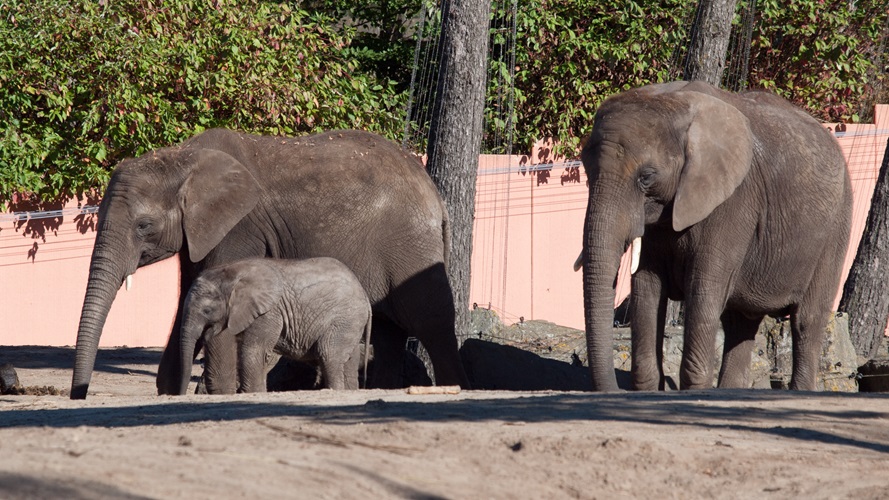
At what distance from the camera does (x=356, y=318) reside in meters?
10.1

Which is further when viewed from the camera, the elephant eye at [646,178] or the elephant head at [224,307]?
the elephant head at [224,307]

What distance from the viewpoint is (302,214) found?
10.5m

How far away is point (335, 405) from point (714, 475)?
2411 mm

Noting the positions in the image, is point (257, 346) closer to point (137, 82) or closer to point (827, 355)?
point (827, 355)

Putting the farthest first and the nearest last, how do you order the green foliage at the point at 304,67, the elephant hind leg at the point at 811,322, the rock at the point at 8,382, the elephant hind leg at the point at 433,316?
the green foliage at the point at 304,67 < the elephant hind leg at the point at 811,322 < the elephant hind leg at the point at 433,316 < the rock at the point at 8,382

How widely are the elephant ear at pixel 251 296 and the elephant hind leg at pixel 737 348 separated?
3921 mm

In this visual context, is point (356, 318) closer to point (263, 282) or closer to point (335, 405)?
point (263, 282)

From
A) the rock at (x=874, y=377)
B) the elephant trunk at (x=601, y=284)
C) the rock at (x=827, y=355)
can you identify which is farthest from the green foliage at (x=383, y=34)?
the elephant trunk at (x=601, y=284)

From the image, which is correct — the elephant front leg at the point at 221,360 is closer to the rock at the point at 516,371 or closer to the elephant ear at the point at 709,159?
the rock at the point at 516,371

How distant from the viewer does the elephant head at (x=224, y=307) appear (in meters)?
9.62

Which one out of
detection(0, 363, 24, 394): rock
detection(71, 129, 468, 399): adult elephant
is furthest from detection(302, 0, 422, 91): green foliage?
detection(0, 363, 24, 394): rock

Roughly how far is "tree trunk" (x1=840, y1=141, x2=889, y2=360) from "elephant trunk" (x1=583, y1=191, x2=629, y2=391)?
6.52m

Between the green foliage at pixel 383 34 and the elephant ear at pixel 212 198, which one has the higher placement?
the green foliage at pixel 383 34

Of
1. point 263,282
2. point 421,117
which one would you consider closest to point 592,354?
point 263,282
